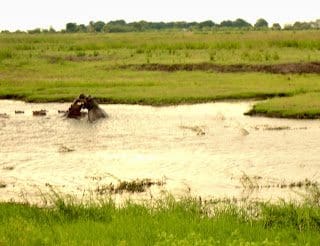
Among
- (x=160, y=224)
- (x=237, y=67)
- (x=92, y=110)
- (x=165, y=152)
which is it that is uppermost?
(x=160, y=224)

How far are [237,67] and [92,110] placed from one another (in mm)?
15389

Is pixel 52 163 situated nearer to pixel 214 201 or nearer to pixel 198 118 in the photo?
pixel 214 201

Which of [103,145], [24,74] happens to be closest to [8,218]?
[103,145]

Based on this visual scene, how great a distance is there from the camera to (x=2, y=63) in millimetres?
44219

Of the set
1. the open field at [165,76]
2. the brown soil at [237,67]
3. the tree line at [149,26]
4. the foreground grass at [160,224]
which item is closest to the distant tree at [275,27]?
the tree line at [149,26]

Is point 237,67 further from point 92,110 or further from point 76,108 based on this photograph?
point 76,108

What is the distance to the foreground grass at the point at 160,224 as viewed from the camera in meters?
8.75

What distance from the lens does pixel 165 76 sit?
1416 inches

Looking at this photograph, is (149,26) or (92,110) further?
(149,26)

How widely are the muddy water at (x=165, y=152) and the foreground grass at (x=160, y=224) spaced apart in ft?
6.83

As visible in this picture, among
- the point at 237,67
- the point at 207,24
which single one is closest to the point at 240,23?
the point at 207,24

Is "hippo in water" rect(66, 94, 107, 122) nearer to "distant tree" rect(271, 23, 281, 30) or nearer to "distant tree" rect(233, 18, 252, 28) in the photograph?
"distant tree" rect(271, 23, 281, 30)

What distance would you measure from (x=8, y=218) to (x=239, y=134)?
1094 cm

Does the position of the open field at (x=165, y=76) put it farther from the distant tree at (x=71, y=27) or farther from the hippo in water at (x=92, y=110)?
the distant tree at (x=71, y=27)
